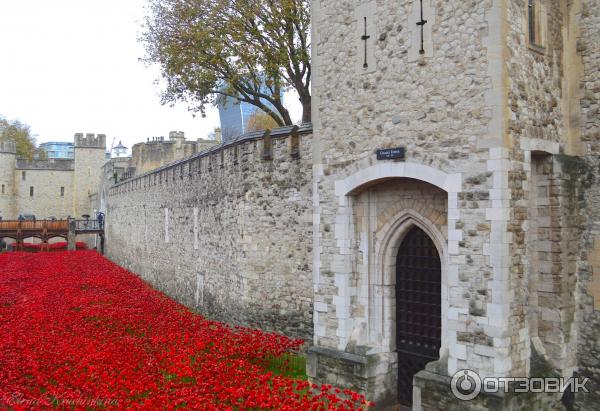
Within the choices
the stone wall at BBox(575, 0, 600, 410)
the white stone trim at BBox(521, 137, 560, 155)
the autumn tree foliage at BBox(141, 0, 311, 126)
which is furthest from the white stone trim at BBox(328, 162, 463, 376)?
the autumn tree foliage at BBox(141, 0, 311, 126)

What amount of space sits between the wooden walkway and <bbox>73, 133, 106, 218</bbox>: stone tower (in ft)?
51.0

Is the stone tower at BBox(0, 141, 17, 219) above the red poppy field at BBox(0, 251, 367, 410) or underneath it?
above

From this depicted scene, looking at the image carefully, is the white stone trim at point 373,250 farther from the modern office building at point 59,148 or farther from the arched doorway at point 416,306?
the modern office building at point 59,148

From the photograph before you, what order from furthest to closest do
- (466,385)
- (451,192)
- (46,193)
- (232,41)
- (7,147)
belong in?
1. (46,193)
2. (7,147)
3. (232,41)
4. (451,192)
5. (466,385)

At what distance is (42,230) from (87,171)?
1779 cm

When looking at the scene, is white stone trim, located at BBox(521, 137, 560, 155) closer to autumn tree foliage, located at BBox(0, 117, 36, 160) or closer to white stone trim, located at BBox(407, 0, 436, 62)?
white stone trim, located at BBox(407, 0, 436, 62)

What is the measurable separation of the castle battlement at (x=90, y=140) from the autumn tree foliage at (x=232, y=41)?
41.6 metres

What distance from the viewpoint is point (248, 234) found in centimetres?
1223

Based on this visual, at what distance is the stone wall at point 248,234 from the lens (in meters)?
11.1

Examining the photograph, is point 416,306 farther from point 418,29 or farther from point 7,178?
point 7,178

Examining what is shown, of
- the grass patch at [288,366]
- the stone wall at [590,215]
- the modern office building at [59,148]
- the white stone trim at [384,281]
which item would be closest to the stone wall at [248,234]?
the grass patch at [288,366]

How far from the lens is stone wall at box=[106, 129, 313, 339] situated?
11.1 meters

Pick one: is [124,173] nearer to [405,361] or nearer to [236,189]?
[236,189]

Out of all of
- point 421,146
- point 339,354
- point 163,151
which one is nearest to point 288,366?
point 339,354
